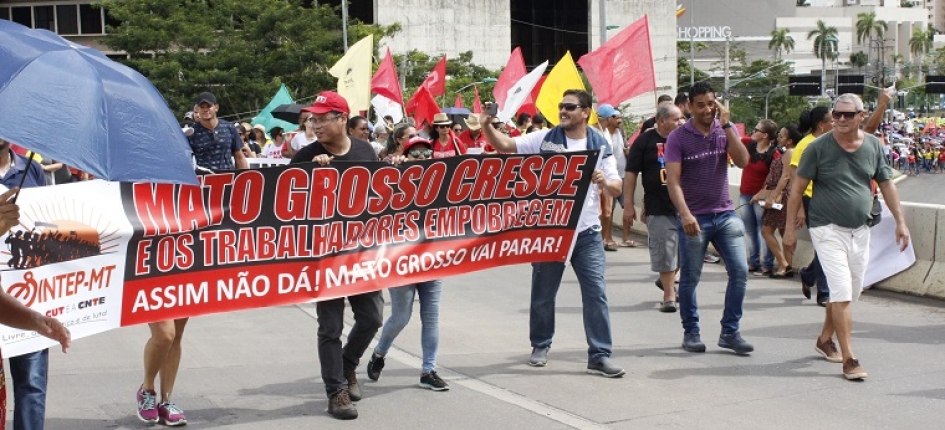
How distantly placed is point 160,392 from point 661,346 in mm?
3789

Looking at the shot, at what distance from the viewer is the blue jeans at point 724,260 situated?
29.2ft

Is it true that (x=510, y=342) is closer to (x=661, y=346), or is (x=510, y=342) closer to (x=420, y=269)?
(x=661, y=346)

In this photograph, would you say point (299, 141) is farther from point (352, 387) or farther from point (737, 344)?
point (352, 387)

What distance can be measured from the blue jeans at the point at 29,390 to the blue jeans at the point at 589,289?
3.62 meters

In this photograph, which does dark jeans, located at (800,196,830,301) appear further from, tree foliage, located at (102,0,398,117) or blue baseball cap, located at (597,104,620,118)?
tree foliage, located at (102,0,398,117)

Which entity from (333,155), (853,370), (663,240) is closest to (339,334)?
(333,155)

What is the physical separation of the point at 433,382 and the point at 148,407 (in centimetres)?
175

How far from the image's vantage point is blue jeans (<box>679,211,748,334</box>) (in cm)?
889

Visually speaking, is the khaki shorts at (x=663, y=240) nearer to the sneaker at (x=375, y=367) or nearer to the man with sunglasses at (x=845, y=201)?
the man with sunglasses at (x=845, y=201)

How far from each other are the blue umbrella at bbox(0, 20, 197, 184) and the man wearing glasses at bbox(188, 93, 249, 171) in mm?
4849

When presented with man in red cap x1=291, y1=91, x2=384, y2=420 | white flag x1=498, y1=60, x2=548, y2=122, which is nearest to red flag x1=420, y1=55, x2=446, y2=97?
white flag x1=498, y1=60, x2=548, y2=122

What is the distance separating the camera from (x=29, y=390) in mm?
5730

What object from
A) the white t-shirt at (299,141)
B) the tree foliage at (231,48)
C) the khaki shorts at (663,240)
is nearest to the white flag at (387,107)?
→ the white t-shirt at (299,141)

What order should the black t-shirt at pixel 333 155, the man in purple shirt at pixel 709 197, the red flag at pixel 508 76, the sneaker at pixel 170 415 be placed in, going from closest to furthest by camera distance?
the sneaker at pixel 170 415 < the black t-shirt at pixel 333 155 < the man in purple shirt at pixel 709 197 < the red flag at pixel 508 76
